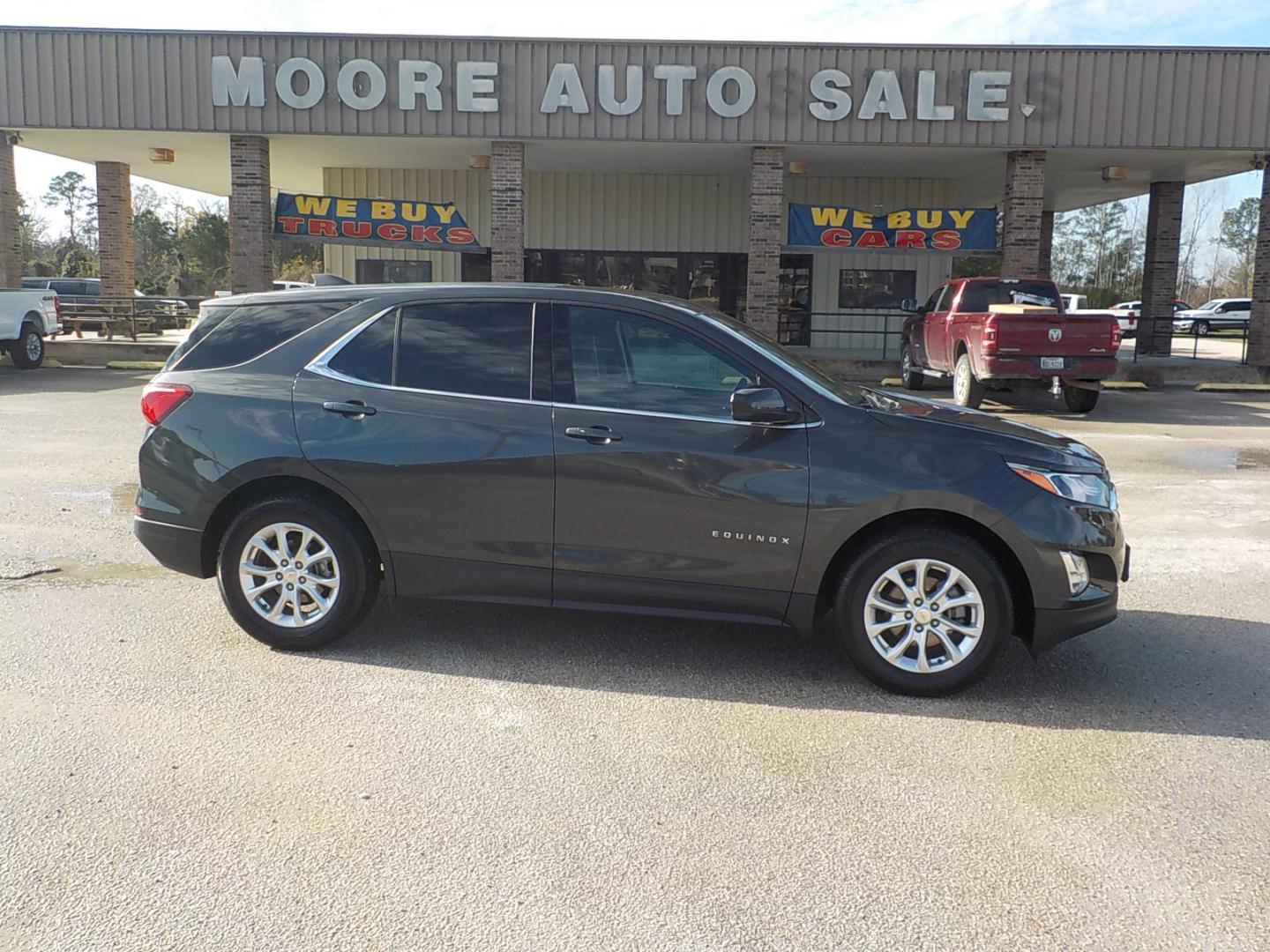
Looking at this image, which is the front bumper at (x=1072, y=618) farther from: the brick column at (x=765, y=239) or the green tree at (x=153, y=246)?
the green tree at (x=153, y=246)

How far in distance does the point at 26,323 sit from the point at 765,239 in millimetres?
13698

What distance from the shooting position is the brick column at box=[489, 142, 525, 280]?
19.8 m

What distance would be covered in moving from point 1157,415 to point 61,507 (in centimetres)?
1454

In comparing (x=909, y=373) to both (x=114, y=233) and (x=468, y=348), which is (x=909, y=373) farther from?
(x=114, y=233)

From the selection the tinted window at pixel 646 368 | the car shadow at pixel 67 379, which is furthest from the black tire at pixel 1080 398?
the car shadow at pixel 67 379

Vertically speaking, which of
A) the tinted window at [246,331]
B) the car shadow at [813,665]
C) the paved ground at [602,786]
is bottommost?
the paved ground at [602,786]

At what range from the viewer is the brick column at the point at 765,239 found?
778 inches

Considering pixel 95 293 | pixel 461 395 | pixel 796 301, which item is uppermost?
pixel 796 301

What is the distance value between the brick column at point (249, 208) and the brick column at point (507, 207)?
14.2 ft

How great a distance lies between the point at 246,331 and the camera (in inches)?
205

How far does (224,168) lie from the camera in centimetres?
2488

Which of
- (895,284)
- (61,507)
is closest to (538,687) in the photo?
(61,507)

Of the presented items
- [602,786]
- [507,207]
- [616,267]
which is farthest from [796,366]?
[616,267]

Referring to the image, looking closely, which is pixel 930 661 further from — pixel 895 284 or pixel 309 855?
pixel 895 284
